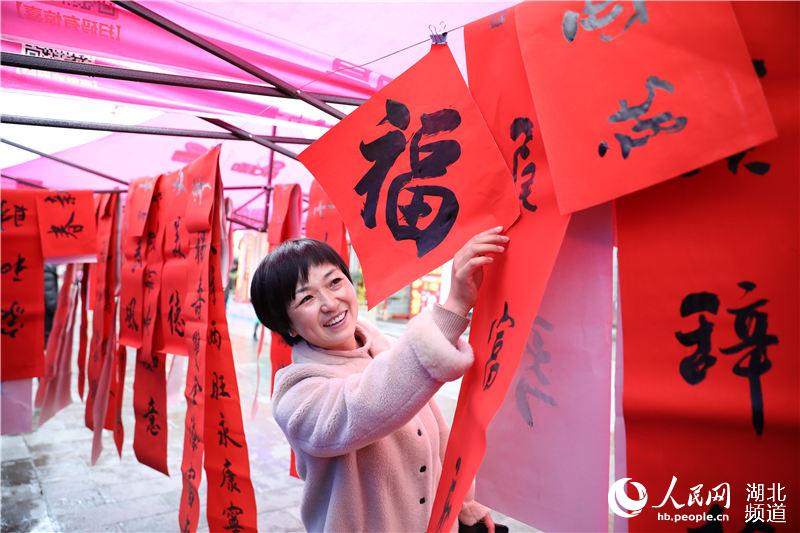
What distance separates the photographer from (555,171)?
2.44ft

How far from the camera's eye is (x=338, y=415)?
1153 mm

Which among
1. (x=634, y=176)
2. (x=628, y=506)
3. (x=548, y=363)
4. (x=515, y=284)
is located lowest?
(x=628, y=506)

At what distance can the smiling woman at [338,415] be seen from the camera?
115cm

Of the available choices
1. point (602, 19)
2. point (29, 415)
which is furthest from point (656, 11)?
point (29, 415)

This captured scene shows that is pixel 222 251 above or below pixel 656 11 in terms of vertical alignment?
below

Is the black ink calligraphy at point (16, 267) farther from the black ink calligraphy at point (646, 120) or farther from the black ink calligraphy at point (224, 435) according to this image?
the black ink calligraphy at point (646, 120)

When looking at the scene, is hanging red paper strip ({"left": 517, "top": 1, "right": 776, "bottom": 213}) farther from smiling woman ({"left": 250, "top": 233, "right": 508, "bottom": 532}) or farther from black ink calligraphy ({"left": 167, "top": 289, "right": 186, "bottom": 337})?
black ink calligraphy ({"left": 167, "top": 289, "right": 186, "bottom": 337})

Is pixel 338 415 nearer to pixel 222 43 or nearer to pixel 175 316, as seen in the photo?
pixel 175 316

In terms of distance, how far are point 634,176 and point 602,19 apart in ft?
0.79

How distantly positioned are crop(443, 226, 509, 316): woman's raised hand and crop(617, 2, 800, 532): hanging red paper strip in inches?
7.9

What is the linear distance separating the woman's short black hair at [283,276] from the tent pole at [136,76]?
0.82 m

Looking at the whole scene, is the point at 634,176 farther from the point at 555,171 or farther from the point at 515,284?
the point at 515,284

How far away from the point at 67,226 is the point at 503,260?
3239mm

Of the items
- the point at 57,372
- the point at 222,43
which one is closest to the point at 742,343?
the point at 222,43
